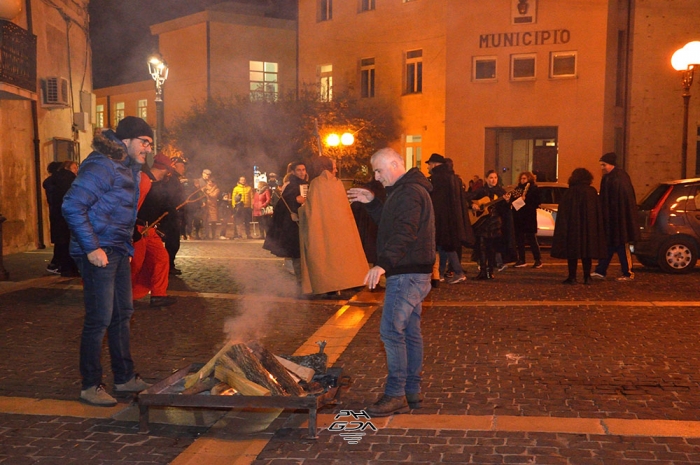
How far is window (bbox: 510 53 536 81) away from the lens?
80.8 ft

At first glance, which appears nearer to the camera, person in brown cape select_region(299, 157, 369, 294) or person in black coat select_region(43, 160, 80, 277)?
person in brown cape select_region(299, 157, 369, 294)

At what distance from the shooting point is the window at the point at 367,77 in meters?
27.7

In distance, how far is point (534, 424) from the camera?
4746mm

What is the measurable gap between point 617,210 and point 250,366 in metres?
7.94

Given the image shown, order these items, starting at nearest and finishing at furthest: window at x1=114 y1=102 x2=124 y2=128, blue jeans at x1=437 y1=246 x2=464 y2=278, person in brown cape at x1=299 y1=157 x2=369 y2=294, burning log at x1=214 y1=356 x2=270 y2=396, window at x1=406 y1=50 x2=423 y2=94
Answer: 1. burning log at x1=214 y1=356 x2=270 y2=396
2. person in brown cape at x1=299 y1=157 x2=369 y2=294
3. blue jeans at x1=437 y1=246 x2=464 y2=278
4. window at x1=406 y1=50 x2=423 y2=94
5. window at x1=114 y1=102 x2=124 y2=128

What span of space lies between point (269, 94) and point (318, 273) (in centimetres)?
2157

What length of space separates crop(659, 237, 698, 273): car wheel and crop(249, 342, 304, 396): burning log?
895 centimetres

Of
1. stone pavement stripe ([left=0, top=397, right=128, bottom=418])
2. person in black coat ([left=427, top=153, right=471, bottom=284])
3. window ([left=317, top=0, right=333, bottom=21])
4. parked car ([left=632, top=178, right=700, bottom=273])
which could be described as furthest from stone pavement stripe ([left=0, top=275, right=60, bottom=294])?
window ([left=317, top=0, right=333, bottom=21])

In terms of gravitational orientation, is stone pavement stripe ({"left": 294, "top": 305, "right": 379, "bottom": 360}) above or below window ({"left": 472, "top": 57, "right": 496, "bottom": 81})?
below

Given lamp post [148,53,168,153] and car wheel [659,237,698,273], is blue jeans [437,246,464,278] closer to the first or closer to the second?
car wheel [659,237,698,273]

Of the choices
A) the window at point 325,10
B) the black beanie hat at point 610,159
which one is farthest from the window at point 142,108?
the black beanie hat at point 610,159

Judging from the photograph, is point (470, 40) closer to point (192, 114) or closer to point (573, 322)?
point (192, 114)

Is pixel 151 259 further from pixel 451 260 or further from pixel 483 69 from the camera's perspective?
pixel 483 69

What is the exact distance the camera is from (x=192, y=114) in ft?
101
